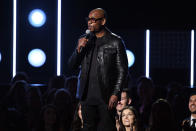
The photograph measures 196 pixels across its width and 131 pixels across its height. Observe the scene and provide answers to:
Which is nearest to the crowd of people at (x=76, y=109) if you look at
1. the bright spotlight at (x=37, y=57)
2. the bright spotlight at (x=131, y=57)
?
the bright spotlight at (x=37, y=57)

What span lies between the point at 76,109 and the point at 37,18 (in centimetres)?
442

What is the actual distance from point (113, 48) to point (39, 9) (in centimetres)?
603

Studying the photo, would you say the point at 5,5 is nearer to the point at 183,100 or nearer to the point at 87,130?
the point at 183,100

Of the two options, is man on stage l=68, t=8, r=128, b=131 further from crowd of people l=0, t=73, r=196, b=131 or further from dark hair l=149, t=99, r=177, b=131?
dark hair l=149, t=99, r=177, b=131

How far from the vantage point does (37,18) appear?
980 centimetres

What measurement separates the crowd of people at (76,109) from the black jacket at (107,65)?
1.58 m

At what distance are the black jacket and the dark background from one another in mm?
5571

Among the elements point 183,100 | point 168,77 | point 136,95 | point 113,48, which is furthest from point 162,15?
point 113,48

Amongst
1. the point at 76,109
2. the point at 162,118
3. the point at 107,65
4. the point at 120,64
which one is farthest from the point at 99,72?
the point at 162,118

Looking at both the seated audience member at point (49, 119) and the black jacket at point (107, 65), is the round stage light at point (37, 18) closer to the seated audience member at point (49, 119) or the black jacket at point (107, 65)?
the seated audience member at point (49, 119)

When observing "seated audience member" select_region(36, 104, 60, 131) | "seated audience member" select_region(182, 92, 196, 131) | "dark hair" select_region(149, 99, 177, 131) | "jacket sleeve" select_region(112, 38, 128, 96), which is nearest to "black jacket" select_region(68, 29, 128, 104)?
"jacket sleeve" select_region(112, 38, 128, 96)

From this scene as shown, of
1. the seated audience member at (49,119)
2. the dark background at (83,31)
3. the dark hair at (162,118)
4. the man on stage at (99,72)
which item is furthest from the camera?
the dark background at (83,31)

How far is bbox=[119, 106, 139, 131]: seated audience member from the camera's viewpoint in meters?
5.70

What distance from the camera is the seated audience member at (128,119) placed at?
5.70 m
